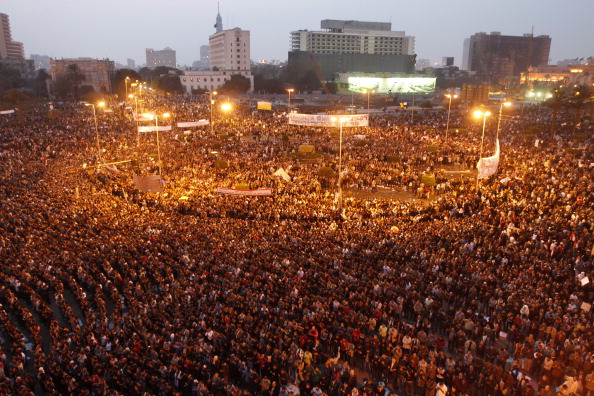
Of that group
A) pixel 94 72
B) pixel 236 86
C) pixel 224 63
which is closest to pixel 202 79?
pixel 236 86

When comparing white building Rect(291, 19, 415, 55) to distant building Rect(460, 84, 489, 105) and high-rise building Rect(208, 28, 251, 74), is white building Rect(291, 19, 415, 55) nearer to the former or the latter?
high-rise building Rect(208, 28, 251, 74)

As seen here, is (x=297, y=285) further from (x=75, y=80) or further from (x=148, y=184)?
(x=75, y=80)

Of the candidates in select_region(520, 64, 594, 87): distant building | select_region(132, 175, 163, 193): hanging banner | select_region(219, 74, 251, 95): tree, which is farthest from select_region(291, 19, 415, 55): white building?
select_region(132, 175, 163, 193): hanging banner

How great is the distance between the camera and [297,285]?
15398mm

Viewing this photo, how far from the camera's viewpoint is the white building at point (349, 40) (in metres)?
173

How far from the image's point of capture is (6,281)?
15.7m

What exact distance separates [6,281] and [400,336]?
1249cm

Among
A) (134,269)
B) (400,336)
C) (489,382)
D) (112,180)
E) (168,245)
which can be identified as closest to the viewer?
(489,382)

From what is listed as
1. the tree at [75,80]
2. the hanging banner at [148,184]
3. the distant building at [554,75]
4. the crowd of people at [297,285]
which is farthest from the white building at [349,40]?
the hanging banner at [148,184]

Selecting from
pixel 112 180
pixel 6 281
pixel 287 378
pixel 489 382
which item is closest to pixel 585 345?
pixel 489 382

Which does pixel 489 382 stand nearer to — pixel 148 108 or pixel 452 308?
pixel 452 308

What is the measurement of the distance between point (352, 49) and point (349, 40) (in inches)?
145

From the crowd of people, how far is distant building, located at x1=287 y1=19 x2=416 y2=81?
122259 mm

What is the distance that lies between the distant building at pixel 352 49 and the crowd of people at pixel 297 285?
122259 mm
